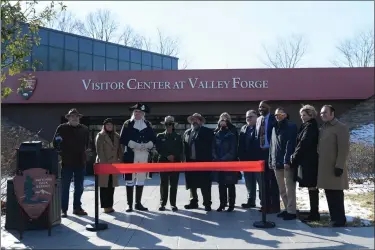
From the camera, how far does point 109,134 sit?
7.48 meters

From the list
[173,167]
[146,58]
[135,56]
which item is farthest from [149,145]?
[146,58]

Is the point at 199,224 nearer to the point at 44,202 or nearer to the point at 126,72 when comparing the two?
the point at 44,202

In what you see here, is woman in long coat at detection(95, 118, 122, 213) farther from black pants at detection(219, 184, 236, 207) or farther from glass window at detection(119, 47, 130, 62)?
glass window at detection(119, 47, 130, 62)

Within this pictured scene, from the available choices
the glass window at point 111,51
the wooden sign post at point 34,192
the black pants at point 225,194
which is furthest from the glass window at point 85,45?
the wooden sign post at point 34,192

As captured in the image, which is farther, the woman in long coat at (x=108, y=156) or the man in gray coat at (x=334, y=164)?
the woman in long coat at (x=108, y=156)

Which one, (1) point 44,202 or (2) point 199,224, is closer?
(1) point 44,202

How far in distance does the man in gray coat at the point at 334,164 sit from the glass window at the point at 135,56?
28.4 metres

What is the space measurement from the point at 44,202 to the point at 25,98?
43.2 ft

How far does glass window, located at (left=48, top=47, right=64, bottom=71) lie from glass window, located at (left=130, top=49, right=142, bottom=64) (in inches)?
246

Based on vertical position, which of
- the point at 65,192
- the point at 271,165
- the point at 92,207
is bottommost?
the point at 92,207

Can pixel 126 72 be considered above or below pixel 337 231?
above

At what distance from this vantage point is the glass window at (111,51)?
31.9m

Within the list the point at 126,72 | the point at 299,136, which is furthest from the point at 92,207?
the point at 126,72

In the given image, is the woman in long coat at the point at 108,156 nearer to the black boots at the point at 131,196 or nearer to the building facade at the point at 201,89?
the black boots at the point at 131,196
